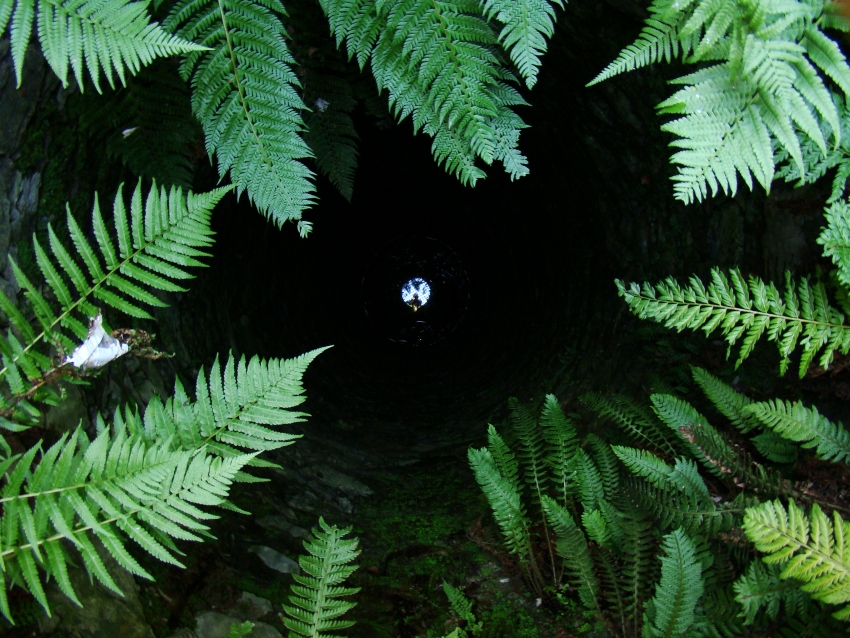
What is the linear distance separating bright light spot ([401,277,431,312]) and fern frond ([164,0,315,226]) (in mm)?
3588

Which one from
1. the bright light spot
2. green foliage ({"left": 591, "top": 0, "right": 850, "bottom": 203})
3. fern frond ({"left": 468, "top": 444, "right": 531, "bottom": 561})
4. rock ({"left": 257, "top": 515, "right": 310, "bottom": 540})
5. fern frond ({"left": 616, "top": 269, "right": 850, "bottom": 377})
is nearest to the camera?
green foliage ({"left": 591, "top": 0, "right": 850, "bottom": 203})

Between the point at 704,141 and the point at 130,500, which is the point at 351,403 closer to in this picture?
the point at 130,500

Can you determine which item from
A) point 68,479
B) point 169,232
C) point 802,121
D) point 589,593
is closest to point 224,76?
point 169,232

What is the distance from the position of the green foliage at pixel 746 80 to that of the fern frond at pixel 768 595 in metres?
1.32

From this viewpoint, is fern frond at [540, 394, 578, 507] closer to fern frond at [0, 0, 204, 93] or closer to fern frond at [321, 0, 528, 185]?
fern frond at [321, 0, 528, 185]

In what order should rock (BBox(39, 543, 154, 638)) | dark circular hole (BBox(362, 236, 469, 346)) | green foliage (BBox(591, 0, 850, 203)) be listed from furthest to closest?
1. dark circular hole (BBox(362, 236, 469, 346))
2. rock (BBox(39, 543, 154, 638))
3. green foliage (BBox(591, 0, 850, 203))

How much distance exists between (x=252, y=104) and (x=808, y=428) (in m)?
2.38

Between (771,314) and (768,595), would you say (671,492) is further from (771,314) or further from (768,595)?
(771,314)

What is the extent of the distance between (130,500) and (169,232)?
0.86m

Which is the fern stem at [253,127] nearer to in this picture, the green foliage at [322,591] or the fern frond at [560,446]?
the green foliage at [322,591]

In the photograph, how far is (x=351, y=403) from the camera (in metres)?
3.83

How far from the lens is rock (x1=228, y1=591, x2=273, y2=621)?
230 centimetres

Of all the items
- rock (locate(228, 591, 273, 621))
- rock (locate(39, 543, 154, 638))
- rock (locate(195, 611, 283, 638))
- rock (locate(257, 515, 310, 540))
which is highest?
rock (locate(257, 515, 310, 540))

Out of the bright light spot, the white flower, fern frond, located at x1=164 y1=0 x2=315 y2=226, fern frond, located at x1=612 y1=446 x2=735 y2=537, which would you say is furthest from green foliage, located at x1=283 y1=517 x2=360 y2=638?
the bright light spot
